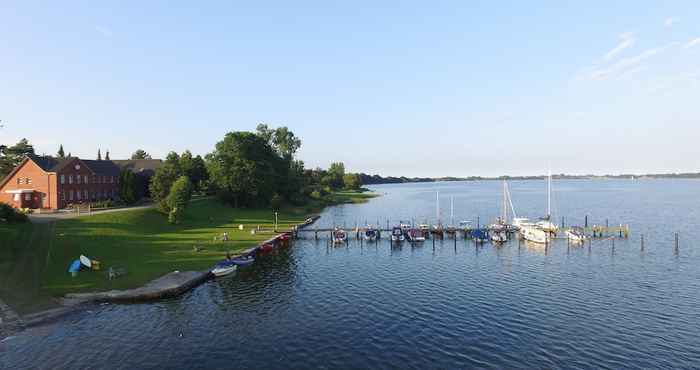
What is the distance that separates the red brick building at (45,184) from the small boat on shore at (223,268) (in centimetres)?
5166

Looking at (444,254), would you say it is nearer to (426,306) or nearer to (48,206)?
(426,306)

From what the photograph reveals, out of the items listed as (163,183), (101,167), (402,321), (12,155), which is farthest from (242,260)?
(12,155)

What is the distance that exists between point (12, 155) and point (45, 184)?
5849 cm

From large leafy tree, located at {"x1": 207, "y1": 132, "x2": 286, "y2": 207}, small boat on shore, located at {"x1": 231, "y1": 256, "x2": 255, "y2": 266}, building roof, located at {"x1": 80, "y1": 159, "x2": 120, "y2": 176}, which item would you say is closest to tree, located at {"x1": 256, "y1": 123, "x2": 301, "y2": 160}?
large leafy tree, located at {"x1": 207, "y1": 132, "x2": 286, "y2": 207}

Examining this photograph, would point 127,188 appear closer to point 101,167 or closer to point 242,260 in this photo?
point 101,167

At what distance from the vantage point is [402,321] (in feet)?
115

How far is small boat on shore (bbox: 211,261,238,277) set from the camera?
164 feet

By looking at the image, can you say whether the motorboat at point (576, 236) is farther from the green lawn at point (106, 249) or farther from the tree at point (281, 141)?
the tree at point (281, 141)

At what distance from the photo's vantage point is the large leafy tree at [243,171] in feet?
365

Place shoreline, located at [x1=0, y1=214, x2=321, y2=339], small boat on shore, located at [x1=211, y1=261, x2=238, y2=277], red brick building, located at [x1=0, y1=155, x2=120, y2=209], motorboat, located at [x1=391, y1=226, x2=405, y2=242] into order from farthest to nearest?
motorboat, located at [x1=391, y1=226, x2=405, y2=242], red brick building, located at [x1=0, y1=155, x2=120, y2=209], small boat on shore, located at [x1=211, y1=261, x2=238, y2=277], shoreline, located at [x1=0, y1=214, x2=321, y2=339]

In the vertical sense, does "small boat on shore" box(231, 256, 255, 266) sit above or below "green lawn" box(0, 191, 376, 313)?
below

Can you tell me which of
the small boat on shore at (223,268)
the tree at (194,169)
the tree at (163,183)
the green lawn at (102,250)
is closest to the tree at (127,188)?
the tree at (163,183)

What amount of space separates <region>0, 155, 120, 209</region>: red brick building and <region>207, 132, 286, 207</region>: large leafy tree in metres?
35.6

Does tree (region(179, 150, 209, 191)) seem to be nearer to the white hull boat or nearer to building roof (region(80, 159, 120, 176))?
building roof (region(80, 159, 120, 176))
